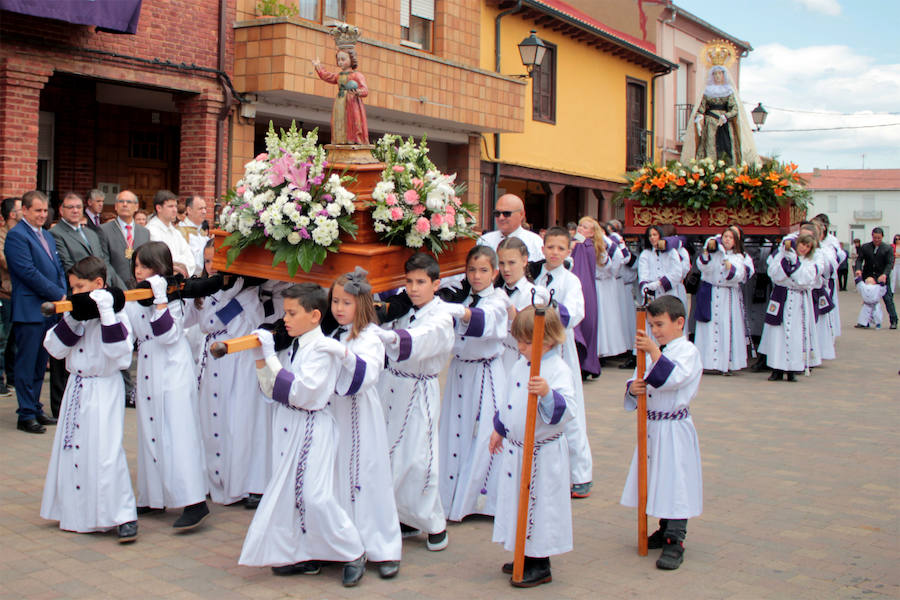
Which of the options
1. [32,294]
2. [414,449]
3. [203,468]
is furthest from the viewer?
[32,294]

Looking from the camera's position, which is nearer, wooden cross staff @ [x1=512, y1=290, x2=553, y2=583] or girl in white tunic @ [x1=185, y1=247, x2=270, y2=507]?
wooden cross staff @ [x1=512, y1=290, x2=553, y2=583]

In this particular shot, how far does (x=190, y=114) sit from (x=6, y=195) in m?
3.27

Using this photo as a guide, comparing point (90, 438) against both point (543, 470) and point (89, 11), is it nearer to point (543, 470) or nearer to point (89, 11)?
point (543, 470)

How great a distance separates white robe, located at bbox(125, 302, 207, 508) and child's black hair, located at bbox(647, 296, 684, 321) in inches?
110

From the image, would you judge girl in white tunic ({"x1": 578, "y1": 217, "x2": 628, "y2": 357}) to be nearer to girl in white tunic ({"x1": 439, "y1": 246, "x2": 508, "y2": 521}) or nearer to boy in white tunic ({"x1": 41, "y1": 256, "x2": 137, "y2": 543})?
girl in white tunic ({"x1": 439, "y1": 246, "x2": 508, "y2": 521})

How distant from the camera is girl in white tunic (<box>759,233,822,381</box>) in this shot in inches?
465

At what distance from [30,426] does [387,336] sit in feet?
14.6

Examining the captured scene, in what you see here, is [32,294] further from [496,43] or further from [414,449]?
[496,43]

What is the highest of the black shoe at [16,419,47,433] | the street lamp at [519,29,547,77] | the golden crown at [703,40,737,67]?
the street lamp at [519,29,547,77]

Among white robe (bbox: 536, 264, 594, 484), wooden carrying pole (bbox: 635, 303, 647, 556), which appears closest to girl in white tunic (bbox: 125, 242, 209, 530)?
white robe (bbox: 536, 264, 594, 484)

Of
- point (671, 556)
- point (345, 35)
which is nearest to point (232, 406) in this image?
point (345, 35)

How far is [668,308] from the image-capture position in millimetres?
5164

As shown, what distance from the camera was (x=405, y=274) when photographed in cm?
561

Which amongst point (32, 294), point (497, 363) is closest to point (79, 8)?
point (32, 294)
